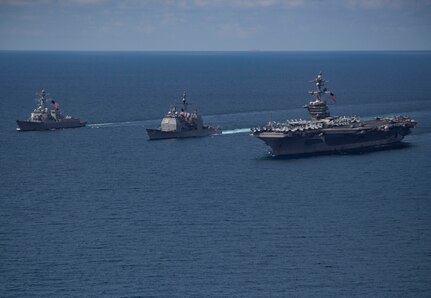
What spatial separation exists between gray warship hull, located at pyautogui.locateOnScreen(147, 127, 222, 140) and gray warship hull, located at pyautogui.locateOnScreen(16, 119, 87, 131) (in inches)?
635

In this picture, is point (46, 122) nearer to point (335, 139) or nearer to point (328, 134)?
point (328, 134)

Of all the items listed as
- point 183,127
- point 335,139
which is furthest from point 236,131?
point 335,139

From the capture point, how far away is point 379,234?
6272 cm

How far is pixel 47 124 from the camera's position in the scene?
12294 centimetres

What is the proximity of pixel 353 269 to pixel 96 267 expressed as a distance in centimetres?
1520

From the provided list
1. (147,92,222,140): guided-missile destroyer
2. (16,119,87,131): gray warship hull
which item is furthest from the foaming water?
(16,119,87,131): gray warship hull

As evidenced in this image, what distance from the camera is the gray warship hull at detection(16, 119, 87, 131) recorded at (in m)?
121

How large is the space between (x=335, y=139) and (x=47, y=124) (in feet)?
136

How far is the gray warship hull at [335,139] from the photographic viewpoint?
319ft

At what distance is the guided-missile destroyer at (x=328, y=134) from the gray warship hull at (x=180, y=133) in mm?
12834

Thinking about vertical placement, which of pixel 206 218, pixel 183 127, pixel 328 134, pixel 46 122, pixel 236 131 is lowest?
pixel 46 122

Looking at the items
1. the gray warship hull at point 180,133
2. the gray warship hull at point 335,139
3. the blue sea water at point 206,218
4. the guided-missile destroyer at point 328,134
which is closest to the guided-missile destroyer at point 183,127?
the gray warship hull at point 180,133

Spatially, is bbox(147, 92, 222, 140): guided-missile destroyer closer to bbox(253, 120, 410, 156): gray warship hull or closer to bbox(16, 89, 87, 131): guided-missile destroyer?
bbox(16, 89, 87, 131): guided-missile destroyer

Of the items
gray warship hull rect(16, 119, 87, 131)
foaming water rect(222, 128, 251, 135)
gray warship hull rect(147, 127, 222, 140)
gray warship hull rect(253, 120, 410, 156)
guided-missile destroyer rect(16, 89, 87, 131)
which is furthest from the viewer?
guided-missile destroyer rect(16, 89, 87, 131)
